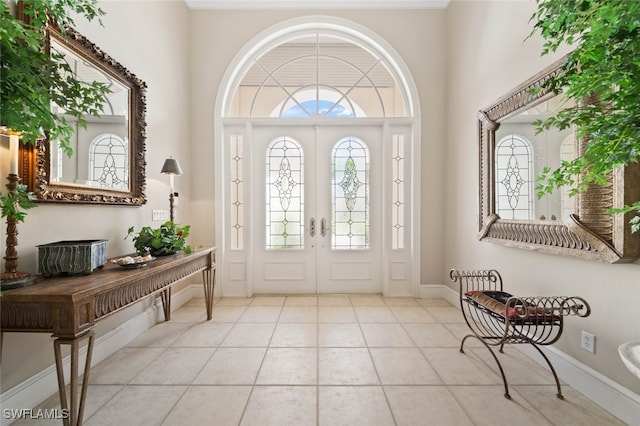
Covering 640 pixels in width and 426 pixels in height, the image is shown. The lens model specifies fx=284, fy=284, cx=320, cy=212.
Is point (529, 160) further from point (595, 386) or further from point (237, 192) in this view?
point (237, 192)

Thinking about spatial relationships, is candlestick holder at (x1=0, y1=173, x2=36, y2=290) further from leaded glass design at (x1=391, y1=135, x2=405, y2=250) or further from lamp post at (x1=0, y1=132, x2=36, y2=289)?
leaded glass design at (x1=391, y1=135, x2=405, y2=250)

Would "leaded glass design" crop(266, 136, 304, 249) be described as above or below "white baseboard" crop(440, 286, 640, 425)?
above

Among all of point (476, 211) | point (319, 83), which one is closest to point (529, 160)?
point (476, 211)

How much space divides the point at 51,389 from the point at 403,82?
4598 mm

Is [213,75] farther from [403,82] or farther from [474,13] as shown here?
[474,13]

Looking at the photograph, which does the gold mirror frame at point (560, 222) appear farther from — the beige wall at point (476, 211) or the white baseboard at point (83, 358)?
the white baseboard at point (83, 358)

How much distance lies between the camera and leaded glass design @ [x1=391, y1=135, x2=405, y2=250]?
3932 mm

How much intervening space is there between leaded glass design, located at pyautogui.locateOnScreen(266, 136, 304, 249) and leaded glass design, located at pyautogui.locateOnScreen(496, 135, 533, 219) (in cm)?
235

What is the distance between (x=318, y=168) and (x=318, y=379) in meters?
2.66

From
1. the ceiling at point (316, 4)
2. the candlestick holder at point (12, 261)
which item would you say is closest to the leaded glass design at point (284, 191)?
the ceiling at point (316, 4)

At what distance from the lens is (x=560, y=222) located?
199cm

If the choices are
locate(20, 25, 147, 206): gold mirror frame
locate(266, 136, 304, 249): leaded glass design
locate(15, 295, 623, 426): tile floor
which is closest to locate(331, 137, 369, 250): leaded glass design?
locate(266, 136, 304, 249): leaded glass design

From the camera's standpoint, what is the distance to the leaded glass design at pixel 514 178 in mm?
2338

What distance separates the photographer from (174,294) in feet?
11.1
